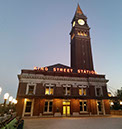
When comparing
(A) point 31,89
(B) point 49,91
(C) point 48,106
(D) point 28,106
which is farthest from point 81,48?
(D) point 28,106

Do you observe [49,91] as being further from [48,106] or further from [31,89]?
[31,89]

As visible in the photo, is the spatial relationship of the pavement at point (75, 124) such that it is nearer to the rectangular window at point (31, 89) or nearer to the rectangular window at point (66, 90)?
the rectangular window at point (31, 89)

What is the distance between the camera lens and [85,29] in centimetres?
4722

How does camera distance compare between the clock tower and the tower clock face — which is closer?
the clock tower

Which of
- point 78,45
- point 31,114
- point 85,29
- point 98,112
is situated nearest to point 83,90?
point 98,112

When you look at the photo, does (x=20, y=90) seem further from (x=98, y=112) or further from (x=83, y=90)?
(x=98, y=112)

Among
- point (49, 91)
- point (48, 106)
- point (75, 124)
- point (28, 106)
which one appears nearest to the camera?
point (75, 124)

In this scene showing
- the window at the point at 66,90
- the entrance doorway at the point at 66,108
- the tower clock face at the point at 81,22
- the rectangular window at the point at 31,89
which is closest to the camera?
the entrance doorway at the point at 66,108

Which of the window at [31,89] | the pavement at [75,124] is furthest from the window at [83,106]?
the window at [31,89]

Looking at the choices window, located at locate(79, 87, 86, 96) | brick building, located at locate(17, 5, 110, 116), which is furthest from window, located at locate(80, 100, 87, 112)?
window, located at locate(79, 87, 86, 96)

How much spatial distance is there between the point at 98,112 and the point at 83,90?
22.2 ft

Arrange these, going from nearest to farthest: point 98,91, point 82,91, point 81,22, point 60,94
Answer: point 60,94 → point 82,91 → point 98,91 → point 81,22

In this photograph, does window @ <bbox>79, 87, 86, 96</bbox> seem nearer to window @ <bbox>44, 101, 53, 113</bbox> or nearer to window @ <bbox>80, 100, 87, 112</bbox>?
window @ <bbox>80, 100, 87, 112</bbox>

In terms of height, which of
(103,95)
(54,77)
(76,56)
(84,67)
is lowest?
(103,95)
